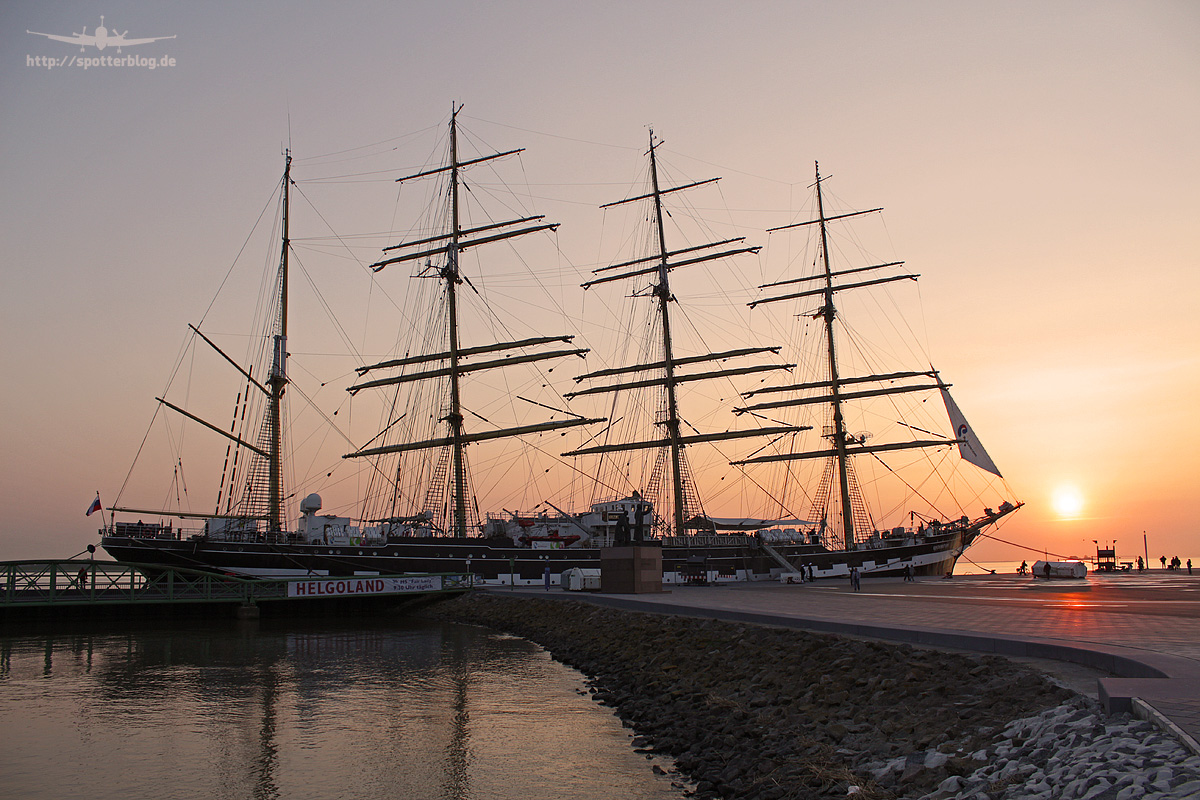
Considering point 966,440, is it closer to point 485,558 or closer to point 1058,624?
point 485,558

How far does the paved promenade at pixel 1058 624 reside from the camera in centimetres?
905

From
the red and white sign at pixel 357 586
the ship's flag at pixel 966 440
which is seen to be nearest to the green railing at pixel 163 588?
the red and white sign at pixel 357 586

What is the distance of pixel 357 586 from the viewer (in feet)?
146

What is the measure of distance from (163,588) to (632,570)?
84.3ft

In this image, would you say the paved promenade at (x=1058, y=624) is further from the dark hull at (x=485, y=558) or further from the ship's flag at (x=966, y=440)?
the ship's flag at (x=966, y=440)

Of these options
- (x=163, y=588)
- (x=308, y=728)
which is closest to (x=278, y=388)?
(x=163, y=588)

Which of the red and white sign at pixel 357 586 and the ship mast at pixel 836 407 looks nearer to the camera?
the red and white sign at pixel 357 586

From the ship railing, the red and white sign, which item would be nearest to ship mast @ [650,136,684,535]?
the ship railing

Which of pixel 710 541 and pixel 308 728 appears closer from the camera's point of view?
pixel 308 728

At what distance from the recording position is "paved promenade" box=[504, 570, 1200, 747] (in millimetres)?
9047

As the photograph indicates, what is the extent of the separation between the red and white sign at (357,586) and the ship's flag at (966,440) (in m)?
44.3

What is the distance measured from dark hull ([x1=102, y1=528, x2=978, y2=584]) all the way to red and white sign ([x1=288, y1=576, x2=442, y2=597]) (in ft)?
15.0

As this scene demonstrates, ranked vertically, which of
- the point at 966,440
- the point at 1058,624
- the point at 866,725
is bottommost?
the point at 866,725

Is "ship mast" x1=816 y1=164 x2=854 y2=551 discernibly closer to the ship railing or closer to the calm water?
the ship railing
